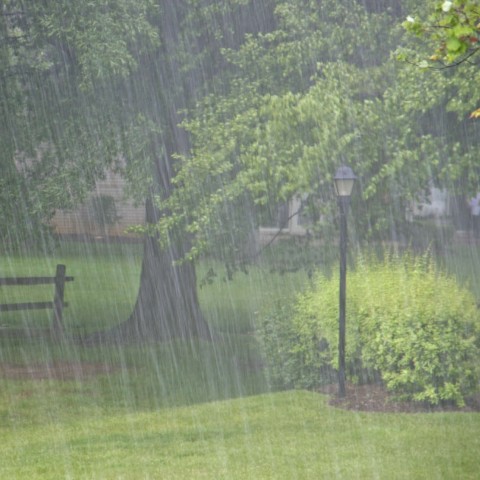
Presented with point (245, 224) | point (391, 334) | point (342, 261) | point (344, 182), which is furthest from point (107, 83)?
point (391, 334)

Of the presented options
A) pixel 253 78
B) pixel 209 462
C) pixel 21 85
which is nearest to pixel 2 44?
pixel 21 85

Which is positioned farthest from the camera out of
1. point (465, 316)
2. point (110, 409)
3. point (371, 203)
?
point (371, 203)

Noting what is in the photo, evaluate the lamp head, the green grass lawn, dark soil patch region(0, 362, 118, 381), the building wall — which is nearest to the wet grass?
the green grass lawn

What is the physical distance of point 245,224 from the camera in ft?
50.4

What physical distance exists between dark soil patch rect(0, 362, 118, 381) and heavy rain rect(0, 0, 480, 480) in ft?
0.26

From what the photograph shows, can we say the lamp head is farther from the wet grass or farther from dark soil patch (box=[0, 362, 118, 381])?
dark soil patch (box=[0, 362, 118, 381])

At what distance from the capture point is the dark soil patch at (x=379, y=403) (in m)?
11.3

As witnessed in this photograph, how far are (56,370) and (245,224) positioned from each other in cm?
387

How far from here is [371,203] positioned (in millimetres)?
15133

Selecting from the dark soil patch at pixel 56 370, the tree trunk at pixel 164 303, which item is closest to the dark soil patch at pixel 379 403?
the dark soil patch at pixel 56 370

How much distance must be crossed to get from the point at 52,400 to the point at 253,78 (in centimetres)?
656

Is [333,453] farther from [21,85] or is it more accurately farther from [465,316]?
[21,85]

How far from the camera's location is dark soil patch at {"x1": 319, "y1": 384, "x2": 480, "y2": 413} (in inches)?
447

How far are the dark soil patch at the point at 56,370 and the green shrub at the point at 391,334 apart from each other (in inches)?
130
